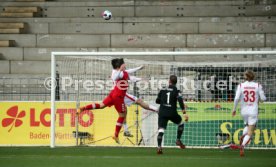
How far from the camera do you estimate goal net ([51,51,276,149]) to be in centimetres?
1684

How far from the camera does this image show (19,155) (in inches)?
550

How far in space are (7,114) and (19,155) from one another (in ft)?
13.1

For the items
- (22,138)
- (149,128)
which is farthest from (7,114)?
(149,128)

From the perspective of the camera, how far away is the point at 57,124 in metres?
17.5

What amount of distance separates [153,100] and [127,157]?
4.29 metres

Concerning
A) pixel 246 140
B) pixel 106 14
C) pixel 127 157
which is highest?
pixel 106 14

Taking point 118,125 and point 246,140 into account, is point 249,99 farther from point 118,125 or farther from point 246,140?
point 118,125

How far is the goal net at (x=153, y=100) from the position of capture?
55.3 ft

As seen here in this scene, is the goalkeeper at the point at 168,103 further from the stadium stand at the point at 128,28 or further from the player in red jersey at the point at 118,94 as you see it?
the stadium stand at the point at 128,28

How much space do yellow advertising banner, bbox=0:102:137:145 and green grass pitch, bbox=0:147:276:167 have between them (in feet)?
4.20

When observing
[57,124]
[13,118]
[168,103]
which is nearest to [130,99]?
[168,103]

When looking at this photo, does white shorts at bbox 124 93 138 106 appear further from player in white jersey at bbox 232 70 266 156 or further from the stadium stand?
the stadium stand

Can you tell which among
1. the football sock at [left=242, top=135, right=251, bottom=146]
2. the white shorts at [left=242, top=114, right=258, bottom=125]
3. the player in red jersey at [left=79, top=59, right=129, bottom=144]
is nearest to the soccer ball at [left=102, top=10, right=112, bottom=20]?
the player in red jersey at [left=79, top=59, right=129, bottom=144]

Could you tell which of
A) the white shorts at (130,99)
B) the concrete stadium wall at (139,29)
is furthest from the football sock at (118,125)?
the concrete stadium wall at (139,29)
